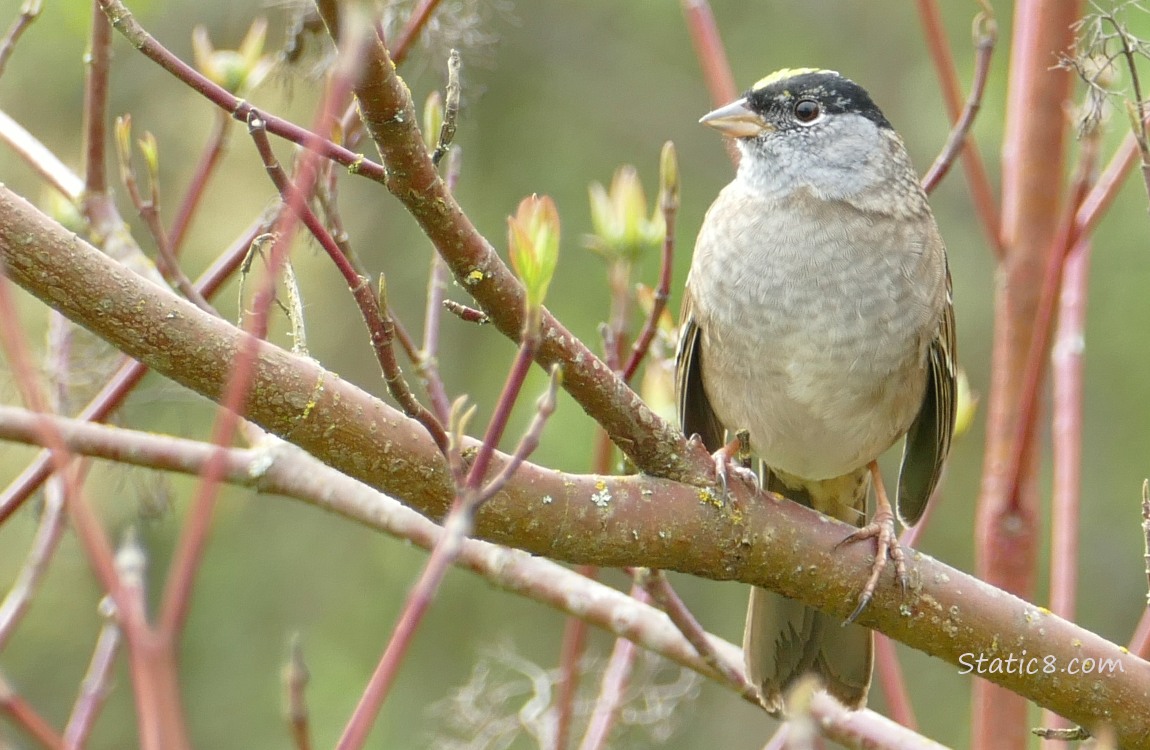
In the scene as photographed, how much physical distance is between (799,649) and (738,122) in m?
1.21

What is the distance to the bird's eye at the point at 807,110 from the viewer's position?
10.2 feet

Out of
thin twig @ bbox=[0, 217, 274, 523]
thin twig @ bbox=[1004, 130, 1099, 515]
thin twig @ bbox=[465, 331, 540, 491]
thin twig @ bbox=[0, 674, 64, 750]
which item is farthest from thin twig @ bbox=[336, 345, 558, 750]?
thin twig @ bbox=[1004, 130, 1099, 515]

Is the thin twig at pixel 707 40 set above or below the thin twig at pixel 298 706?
above

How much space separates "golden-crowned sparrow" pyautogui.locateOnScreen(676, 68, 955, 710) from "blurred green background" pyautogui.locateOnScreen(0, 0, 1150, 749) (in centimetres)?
175

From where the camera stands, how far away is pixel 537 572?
250cm

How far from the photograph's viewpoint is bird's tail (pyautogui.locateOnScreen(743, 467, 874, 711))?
2.62 meters

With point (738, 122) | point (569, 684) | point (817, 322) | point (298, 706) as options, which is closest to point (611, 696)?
point (569, 684)

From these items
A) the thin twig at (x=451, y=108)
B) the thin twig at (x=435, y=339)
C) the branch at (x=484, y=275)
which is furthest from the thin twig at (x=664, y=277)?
the thin twig at (x=451, y=108)

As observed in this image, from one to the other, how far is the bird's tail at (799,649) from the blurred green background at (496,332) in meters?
2.13

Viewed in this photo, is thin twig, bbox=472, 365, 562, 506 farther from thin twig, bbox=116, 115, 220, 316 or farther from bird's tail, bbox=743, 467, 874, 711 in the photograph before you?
bird's tail, bbox=743, 467, 874, 711

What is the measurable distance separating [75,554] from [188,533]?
501 centimetres

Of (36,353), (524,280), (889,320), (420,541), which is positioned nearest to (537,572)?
(420,541)

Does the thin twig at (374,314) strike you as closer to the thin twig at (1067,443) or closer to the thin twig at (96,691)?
the thin twig at (96,691)

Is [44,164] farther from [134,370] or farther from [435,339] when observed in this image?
[435,339]
